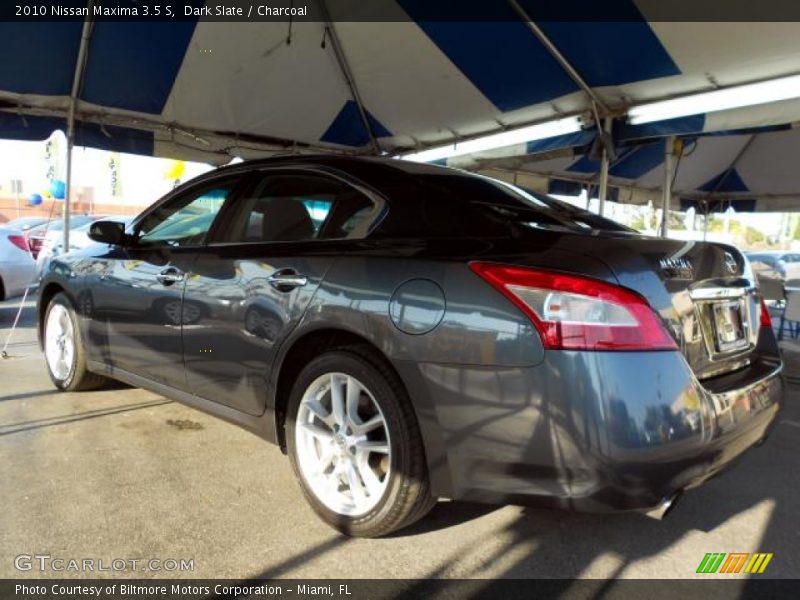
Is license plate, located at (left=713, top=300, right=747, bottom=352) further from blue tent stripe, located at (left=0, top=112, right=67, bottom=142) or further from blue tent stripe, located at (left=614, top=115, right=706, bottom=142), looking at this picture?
blue tent stripe, located at (left=0, top=112, right=67, bottom=142)

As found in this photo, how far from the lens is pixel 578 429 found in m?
1.86

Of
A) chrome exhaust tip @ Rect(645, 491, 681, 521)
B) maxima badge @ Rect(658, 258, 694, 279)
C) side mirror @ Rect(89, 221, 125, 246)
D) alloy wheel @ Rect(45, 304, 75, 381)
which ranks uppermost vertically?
side mirror @ Rect(89, 221, 125, 246)

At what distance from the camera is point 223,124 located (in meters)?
7.43

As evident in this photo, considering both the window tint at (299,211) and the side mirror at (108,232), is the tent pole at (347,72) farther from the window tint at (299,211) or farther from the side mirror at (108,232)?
the window tint at (299,211)

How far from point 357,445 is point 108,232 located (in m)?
2.22

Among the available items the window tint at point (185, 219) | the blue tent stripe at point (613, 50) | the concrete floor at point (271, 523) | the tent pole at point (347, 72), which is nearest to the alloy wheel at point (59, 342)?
the concrete floor at point (271, 523)

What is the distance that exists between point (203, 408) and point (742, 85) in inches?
197

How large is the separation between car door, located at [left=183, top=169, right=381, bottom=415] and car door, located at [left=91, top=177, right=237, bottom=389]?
0.12m

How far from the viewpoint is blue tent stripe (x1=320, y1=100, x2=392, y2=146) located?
768 centimetres

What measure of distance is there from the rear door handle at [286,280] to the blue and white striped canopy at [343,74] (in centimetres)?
345

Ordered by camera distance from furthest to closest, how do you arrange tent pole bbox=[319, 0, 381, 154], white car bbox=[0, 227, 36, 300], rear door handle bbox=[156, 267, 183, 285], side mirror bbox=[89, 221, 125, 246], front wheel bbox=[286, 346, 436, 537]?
white car bbox=[0, 227, 36, 300], tent pole bbox=[319, 0, 381, 154], side mirror bbox=[89, 221, 125, 246], rear door handle bbox=[156, 267, 183, 285], front wheel bbox=[286, 346, 436, 537]

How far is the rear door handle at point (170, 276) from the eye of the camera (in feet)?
10.4
